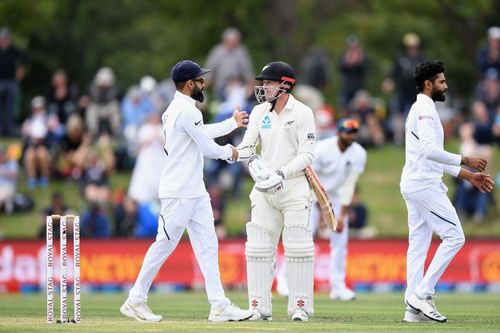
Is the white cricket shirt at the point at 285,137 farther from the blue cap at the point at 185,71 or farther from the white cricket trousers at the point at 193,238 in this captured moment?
the blue cap at the point at 185,71

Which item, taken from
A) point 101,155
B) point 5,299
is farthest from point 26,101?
point 5,299

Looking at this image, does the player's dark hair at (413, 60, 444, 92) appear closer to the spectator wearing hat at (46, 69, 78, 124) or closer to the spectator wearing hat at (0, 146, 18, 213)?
the spectator wearing hat at (0, 146, 18, 213)

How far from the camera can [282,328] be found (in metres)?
13.3

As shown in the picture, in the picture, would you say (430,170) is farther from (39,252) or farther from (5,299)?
(39,252)

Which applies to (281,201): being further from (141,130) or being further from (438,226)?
(141,130)

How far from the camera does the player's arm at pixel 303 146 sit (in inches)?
567

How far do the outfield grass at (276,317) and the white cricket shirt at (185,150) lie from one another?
4.81 feet

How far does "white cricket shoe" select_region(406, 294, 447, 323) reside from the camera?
14.5 meters

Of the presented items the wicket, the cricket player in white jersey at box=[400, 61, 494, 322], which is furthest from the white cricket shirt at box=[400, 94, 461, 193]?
the wicket

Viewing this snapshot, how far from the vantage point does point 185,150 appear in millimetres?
14305

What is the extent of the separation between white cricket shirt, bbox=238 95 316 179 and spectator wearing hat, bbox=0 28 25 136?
17582 mm

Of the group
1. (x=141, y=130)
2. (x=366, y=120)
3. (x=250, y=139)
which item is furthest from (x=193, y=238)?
(x=366, y=120)

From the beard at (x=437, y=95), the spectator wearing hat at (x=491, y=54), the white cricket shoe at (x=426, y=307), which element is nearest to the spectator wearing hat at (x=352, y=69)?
the spectator wearing hat at (x=491, y=54)

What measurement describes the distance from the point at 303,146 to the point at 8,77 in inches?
718
